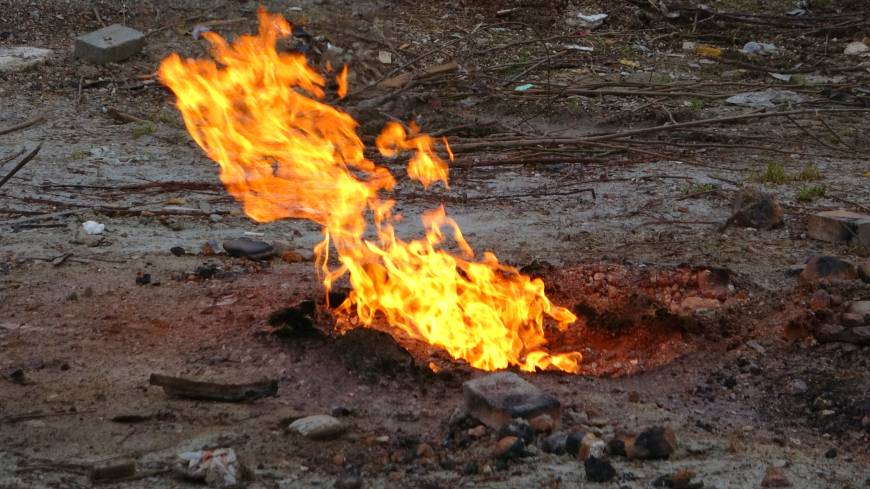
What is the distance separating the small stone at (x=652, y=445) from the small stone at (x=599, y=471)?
0.22 m

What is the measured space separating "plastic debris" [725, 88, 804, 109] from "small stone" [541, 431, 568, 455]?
7.07 metres

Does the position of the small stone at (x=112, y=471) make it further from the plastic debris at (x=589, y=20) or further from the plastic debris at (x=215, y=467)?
the plastic debris at (x=589, y=20)

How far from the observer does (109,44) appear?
10812 millimetres

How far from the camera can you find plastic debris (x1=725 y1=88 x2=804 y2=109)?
33.6 feet

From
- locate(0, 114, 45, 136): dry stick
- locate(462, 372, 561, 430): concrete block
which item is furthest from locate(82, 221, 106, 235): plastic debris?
locate(462, 372, 561, 430): concrete block

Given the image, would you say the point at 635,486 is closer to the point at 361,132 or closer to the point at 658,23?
the point at 361,132

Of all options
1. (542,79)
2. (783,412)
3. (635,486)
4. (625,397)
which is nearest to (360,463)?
(635,486)

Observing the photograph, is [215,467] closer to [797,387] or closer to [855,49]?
[797,387]

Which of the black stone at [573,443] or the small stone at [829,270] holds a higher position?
the black stone at [573,443]

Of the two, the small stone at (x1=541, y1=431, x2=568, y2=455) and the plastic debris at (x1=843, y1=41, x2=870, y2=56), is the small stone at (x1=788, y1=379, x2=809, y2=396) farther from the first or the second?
the plastic debris at (x1=843, y1=41, x2=870, y2=56)

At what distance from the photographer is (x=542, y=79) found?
36.6 ft

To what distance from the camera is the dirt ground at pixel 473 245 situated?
4020 mm

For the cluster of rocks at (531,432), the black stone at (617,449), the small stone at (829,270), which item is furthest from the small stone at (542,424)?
the small stone at (829,270)

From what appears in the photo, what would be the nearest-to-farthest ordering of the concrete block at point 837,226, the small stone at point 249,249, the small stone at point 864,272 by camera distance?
1. the small stone at point 864,272
2. the small stone at point 249,249
3. the concrete block at point 837,226
